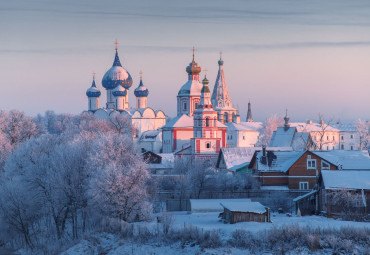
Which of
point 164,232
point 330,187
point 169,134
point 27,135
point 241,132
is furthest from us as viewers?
point 241,132

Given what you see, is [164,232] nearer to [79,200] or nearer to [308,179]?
[79,200]

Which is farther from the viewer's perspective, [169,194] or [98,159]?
[169,194]

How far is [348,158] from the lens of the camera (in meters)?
40.3

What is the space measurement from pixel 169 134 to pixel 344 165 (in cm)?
3752

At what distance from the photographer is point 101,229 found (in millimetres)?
28797

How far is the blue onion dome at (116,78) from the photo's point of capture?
9575 centimetres

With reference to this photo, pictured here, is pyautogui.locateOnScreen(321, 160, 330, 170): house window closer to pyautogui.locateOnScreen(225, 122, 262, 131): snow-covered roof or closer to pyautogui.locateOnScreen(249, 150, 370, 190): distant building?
pyautogui.locateOnScreen(249, 150, 370, 190): distant building

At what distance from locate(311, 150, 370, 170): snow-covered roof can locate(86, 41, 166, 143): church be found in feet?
157

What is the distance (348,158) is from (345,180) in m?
8.33

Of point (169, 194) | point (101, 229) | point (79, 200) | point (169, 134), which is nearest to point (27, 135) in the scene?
point (169, 134)

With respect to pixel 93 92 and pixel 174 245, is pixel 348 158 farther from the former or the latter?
pixel 93 92

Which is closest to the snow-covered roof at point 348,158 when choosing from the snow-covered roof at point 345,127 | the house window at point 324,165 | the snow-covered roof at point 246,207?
the house window at point 324,165

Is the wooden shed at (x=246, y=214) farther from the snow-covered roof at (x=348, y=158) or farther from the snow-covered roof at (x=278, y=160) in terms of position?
the snow-covered roof at (x=348, y=158)

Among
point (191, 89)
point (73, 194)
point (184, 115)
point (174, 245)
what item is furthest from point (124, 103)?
point (174, 245)
